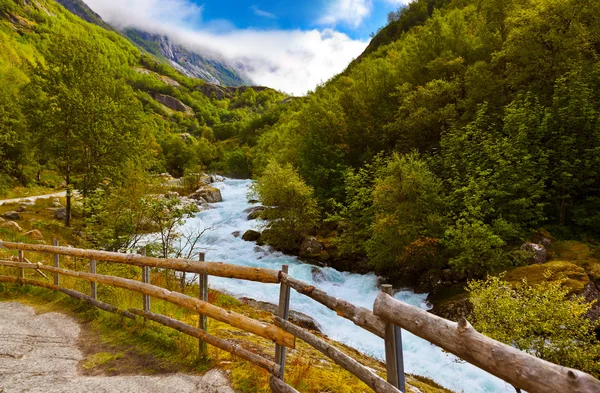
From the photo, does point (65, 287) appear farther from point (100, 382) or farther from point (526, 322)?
point (526, 322)

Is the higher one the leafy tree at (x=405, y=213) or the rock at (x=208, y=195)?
the rock at (x=208, y=195)

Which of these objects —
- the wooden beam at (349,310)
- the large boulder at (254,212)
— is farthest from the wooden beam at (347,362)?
the large boulder at (254,212)

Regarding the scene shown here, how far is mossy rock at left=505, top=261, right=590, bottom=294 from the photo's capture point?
12875mm

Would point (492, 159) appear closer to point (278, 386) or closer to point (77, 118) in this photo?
point (278, 386)

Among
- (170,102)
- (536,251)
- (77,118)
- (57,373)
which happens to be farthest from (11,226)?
(170,102)

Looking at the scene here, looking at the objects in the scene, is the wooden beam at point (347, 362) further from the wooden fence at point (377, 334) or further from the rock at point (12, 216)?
the rock at point (12, 216)

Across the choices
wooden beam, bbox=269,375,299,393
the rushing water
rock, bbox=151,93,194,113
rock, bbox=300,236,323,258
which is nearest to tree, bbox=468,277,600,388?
the rushing water

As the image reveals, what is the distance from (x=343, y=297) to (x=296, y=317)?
533 cm

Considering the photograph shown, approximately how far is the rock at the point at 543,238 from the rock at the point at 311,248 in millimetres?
13292

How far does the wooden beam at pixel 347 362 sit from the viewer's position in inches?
121

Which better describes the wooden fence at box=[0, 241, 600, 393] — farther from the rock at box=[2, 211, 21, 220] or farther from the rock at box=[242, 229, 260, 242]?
the rock at box=[242, 229, 260, 242]

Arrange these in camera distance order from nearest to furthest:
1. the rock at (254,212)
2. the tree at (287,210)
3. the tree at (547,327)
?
the tree at (547,327) < the tree at (287,210) < the rock at (254,212)

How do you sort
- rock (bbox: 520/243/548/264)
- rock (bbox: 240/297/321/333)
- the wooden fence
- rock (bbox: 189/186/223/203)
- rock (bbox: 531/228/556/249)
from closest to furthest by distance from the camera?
1. the wooden fence
2. rock (bbox: 240/297/321/333)
3. rock (bbox: 520/243/548/264)
4. rock (bbox: 531/228/556/249)
5. rock (bbox: 189/186/223/203)

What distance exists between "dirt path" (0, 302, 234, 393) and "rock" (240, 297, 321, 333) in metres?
7.94
